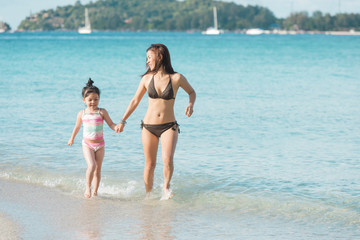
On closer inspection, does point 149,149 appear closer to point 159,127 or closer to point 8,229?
point 159,127

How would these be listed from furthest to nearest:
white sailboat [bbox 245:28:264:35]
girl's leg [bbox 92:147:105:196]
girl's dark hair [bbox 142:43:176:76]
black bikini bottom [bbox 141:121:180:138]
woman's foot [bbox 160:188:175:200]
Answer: white sailboat [bbox 245:28:264:35] → woman's foot [bbox 160:188:175:200] → girl's leg [bbox 92:147:105:196] → black bikini bottom [bbox 141:121:180:138] → girl's dark hair [bbox 142:43:176:76]

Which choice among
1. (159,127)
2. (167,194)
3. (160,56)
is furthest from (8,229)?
(160,56)

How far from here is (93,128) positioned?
645 cm

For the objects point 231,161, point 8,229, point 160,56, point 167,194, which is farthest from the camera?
point 231,161

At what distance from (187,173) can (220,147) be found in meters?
2.09

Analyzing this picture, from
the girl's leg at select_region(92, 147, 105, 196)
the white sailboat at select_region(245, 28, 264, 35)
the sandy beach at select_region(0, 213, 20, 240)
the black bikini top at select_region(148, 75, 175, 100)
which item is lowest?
the white sailboat at select_region(245, 28, 264, 35)

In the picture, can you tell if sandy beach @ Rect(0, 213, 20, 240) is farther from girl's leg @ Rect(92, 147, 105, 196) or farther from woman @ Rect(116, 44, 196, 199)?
woman @ Rect(116, 44, 196, 199)

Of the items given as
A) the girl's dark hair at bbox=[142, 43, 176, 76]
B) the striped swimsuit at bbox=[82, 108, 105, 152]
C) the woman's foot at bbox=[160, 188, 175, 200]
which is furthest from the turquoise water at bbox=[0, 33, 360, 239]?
the girl's dark hair at bbox=[142, 43, 176, 76]

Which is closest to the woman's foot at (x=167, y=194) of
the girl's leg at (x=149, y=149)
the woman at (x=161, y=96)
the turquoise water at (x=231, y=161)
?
the turquoise water at (x=231, y=161)

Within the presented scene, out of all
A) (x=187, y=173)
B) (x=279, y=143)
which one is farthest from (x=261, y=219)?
(x=279, y=143)

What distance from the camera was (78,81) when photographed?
26406 mm

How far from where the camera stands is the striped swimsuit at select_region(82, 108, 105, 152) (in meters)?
6.42

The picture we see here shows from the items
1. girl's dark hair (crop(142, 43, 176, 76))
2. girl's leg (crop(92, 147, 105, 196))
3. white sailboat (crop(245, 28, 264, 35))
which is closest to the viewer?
girl's dark hair (crop(142, 43, 176, 76))

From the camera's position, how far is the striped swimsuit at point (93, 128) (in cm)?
642
